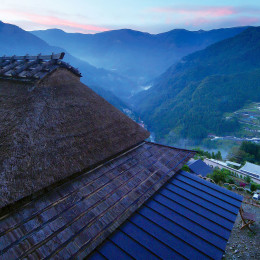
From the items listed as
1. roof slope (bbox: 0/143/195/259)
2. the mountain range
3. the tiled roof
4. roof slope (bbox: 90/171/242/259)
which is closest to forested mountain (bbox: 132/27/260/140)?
the mountain range

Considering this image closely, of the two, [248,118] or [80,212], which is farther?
[248,118]

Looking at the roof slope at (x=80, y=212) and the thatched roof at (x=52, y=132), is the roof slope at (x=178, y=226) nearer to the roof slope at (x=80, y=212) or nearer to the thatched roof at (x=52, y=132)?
the roof slope at (x=80, y=212)

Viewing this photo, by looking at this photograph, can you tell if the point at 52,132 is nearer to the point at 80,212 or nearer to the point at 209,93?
the point at 80,212

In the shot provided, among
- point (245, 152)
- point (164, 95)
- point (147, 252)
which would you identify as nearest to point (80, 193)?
point (147, 252)

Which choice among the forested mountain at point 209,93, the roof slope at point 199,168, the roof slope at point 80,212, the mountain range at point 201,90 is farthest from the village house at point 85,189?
the forested mountain at point 209,93

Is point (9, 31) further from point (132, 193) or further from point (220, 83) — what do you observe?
point (132, 193)

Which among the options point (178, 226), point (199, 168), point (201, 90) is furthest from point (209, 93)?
point (178, 226)
